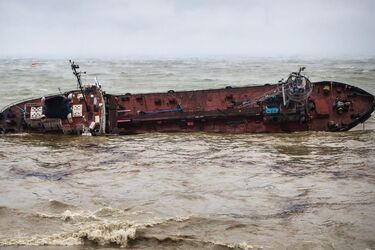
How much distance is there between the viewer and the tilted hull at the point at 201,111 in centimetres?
2028

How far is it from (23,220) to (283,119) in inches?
525

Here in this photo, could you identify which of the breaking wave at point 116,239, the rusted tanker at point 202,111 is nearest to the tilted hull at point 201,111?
the rusted tanker at point 202,111

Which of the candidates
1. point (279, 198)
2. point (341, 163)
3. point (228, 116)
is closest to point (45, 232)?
point (279, 198)

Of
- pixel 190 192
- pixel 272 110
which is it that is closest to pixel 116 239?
pixel 190 192

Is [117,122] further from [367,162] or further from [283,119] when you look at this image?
[367,162]

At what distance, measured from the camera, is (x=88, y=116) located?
20719 mm

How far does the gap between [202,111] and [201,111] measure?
0.17 ft

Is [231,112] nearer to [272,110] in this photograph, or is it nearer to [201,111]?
[201,111]

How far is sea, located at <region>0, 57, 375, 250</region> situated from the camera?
31.2ft

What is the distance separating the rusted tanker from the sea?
2.22ft

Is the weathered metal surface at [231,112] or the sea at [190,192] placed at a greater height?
the weathered metal surface at [231,112]

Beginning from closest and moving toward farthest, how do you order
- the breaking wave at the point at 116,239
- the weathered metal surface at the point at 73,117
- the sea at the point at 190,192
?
1. the breaking wave at the point at 116,239
2. the sea at the point at 190,192
3. the weathered metal surface at the point at 73,117

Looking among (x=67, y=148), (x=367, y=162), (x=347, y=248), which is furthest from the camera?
(x=67, y=148)

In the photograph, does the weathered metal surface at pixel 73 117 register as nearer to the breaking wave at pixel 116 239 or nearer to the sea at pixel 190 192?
the sea at pixel 190 192
